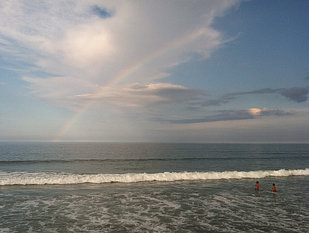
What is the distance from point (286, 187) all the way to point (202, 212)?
1732 centimetres

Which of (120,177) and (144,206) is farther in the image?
(120,177)

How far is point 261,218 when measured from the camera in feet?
49.3

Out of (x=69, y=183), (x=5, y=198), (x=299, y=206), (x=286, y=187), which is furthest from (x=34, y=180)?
(x=286, y=187)

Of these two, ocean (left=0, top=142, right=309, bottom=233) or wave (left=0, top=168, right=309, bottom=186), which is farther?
wave (left=0, top=168, right=309, bottom=186)

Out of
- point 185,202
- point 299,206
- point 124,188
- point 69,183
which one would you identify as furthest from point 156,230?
point 69,183

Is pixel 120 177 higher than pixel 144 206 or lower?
higher

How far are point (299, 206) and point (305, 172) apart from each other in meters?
25.3

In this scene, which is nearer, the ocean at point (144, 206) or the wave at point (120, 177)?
the ocean at point (144, 206)

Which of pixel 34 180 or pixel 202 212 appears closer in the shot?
pixel 202 212

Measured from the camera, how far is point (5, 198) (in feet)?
64.8

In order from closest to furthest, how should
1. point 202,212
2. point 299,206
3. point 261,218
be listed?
point 261,218, point 202,212, point 299,206

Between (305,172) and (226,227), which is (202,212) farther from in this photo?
(305,172)

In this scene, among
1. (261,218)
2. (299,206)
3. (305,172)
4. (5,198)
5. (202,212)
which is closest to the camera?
(261,218)

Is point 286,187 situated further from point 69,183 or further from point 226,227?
point 69,183
